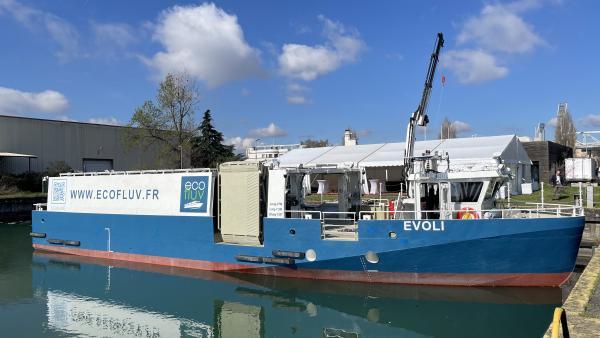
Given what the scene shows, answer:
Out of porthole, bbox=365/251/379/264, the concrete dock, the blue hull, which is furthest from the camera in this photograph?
porthole, bbox=365/251/379/264

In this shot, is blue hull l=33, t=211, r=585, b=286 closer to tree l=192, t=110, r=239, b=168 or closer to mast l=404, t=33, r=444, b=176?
mast l=404, t=33, r=444, b=176

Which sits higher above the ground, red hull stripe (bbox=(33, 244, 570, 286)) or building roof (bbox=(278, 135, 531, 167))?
building roof (bbox=(278, 135, 531, 167))

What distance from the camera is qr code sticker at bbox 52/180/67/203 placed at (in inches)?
891

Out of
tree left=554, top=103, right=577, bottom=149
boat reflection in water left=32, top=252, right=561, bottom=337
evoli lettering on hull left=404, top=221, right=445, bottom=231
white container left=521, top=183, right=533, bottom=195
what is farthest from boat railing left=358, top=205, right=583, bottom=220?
tree left=554, top=103, right=577, bottom=149

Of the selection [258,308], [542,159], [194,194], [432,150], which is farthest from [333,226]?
[542,159]

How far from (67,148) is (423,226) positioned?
151 ft

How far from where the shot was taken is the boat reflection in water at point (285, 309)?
40.2 feet

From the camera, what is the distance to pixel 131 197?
1989 centimetres

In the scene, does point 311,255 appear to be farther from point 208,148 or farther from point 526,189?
point 208,148

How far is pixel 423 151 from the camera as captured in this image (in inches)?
1261

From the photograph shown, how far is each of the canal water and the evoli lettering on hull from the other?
2.00 m

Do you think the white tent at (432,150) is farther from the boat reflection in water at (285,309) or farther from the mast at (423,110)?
the boat reflection in water at (285,309)

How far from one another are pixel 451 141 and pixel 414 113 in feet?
74.3

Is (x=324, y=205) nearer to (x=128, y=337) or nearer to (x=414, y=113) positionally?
(x=414, y=113)
